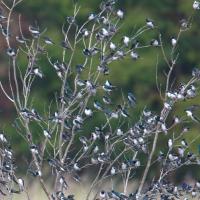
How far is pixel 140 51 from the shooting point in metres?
19.9

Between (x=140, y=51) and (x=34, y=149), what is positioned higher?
(x=34, y=149)

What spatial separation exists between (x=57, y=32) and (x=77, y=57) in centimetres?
91

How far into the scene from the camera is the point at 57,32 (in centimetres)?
2017

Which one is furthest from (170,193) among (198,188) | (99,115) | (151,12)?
(151,12)

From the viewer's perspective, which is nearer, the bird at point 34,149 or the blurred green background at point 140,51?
the bird at point 34,149

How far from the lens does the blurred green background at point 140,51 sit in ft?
65.0

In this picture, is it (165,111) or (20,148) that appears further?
(20,148)

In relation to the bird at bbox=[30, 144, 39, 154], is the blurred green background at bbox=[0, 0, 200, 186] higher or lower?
lower

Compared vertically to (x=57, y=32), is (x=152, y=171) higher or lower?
lower

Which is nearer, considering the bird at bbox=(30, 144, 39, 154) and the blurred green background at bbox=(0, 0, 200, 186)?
the bird at bbox=(30, 144, 39, 154)

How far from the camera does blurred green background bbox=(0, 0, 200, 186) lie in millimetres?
19812

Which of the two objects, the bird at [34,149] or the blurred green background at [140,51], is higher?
the bird at [34,149]

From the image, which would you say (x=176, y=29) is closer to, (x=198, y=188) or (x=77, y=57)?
(x=77, y=57)

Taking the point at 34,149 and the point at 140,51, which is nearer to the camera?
the point at 34,149
